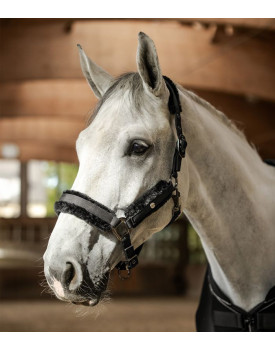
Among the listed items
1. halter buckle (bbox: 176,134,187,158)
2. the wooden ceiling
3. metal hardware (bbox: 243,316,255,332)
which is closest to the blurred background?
the wooden ceiling

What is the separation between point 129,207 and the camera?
1465 mm

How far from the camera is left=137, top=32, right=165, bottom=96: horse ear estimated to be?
145cm

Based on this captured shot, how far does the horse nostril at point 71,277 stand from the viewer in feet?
4.50

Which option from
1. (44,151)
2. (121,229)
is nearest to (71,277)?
(121,229)

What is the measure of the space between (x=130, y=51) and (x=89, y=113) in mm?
2899

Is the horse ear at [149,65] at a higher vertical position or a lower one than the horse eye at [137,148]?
higher

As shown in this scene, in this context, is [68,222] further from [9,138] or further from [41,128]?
[9,138]

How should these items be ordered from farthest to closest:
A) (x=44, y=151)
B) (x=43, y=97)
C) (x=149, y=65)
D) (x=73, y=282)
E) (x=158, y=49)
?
(x=44, y=151)
(x=43, y=97)
(x=158, y=49)
(x=149, y=65)
(x=73, y=282)

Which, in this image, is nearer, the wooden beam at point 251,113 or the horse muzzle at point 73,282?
the horse muzzle at point 73,282

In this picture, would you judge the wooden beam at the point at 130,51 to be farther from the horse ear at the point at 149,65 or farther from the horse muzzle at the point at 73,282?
the horse muzzle at the point at 73,282

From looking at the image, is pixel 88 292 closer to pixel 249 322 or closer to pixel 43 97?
pixel 249 322

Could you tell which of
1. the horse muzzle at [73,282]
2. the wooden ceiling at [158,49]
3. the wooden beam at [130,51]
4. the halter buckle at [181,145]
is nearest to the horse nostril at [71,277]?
the horse muzzle at [73,282]

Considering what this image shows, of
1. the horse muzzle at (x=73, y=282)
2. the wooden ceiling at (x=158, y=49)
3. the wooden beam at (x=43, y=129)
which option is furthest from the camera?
the wooden beam at (x=43, y=129)

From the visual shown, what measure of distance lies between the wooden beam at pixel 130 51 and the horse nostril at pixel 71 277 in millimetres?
3084
